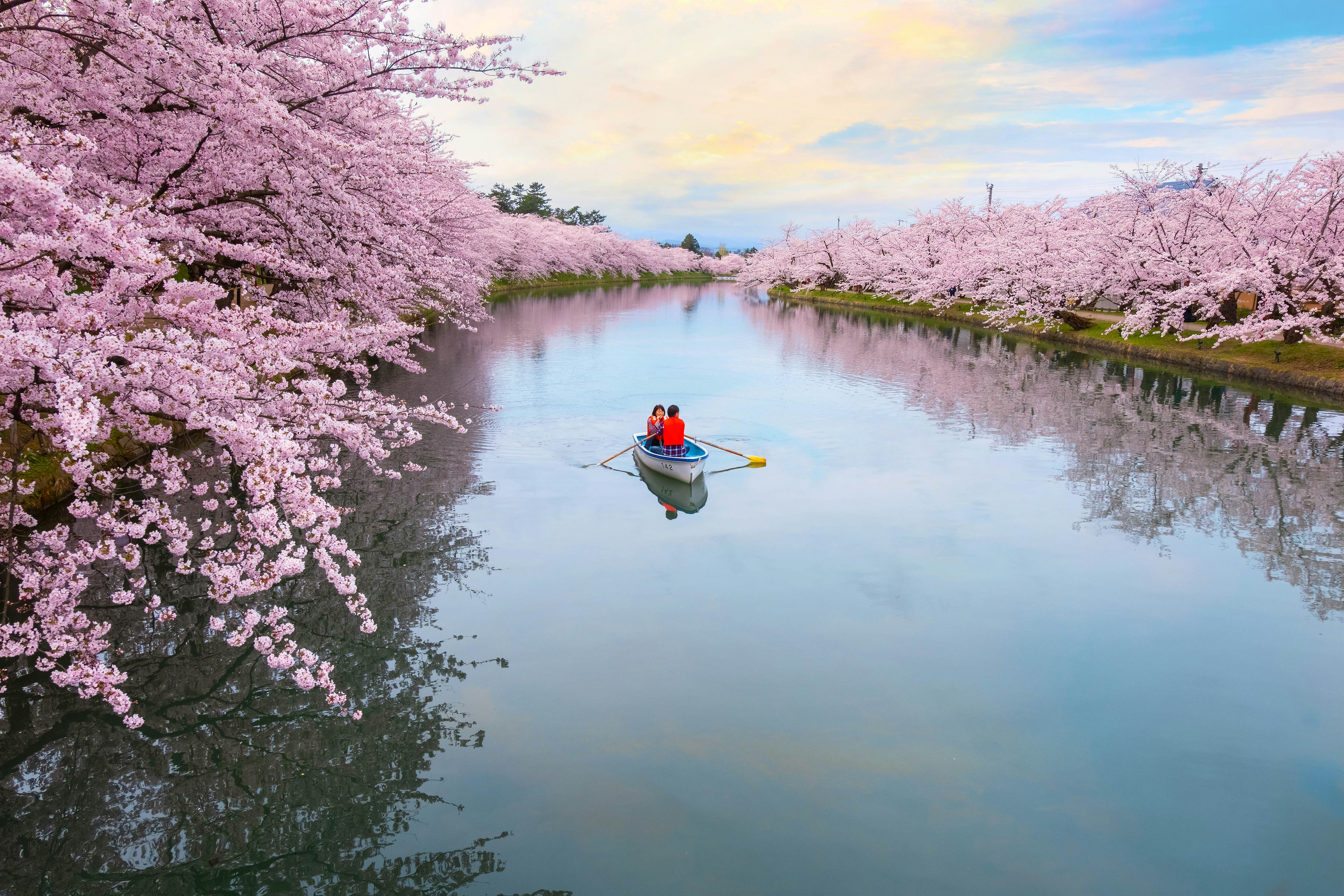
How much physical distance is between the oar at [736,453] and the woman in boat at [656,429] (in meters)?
0.69

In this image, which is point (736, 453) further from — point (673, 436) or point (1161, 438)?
point (1161, 438)

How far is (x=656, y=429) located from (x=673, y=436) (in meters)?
0.90

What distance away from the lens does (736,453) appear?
1620 cm

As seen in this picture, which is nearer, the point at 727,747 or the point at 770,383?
the point at 727,747

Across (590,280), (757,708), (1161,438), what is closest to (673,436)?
(757,708)

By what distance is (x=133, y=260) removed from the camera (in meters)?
4.23

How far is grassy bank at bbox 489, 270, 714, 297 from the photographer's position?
65.9 metres

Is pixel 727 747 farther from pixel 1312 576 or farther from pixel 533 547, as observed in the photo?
pixel 1312 576

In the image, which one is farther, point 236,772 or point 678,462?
point 678,462

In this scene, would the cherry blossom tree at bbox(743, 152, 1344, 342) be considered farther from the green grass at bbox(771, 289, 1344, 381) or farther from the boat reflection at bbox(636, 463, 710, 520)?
the boat reflection at bbox(636, 463, 710, 520)

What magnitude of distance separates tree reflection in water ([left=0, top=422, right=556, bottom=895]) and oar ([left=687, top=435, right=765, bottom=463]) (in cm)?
832

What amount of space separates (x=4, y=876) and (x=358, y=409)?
390cm

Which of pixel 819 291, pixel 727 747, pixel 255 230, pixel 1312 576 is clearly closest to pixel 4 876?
pixel 727 747

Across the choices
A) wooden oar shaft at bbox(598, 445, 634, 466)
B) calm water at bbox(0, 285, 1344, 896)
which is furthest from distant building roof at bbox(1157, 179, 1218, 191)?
wooden oar shaft at bbox(598, 445, 634, 466)
